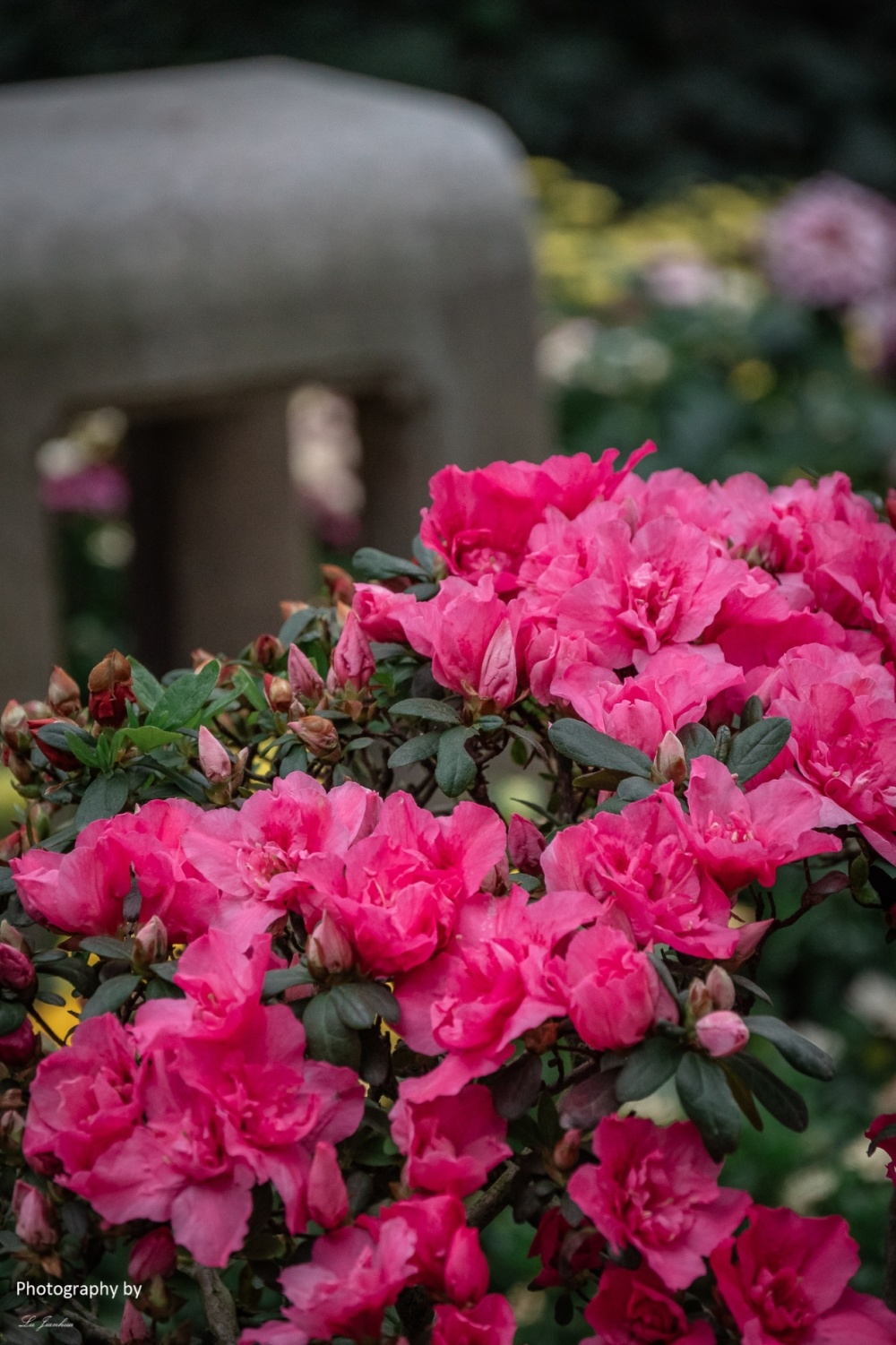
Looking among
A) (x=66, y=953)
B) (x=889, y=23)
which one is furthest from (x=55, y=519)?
(x=889, y=23)

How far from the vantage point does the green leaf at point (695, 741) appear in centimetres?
93

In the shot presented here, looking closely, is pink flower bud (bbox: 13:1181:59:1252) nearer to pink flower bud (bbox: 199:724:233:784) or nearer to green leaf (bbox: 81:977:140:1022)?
green leaf (bbox: 81:977:140:1022)

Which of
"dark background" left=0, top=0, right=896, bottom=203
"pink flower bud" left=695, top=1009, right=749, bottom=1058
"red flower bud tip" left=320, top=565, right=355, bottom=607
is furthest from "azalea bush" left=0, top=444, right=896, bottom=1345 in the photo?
"dark background" left=0, top=0, right=896, bottom=203

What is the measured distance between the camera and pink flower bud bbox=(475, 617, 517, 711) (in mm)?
963

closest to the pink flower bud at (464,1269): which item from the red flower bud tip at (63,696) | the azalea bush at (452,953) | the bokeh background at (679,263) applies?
the azalea bush at (452,953)

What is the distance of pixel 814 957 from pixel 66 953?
7.50ft

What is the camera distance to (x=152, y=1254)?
0.83 metres

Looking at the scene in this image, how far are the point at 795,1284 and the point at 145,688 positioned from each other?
1.82 feet

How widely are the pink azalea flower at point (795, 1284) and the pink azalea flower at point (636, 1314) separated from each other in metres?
0.03

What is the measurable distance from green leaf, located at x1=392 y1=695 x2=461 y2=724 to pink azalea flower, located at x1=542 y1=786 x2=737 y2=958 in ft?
0.44

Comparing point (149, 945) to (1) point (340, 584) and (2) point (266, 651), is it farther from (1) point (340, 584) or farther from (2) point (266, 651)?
(1) point (340, 584)

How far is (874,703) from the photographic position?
3.07 feet

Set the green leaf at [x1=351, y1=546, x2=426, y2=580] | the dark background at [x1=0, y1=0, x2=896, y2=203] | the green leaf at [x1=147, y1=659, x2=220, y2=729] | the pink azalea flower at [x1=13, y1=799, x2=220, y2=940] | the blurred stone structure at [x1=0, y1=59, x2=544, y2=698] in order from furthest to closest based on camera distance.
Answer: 1. the dark background at [x1=0, y1=0, x2=896, y2=203]
2. the blurred stone structure at [x1=0, y1=59, x2=544, y2=698]
3. the green leaf at [x1=351, y1=546, x2=426, y2=580]
4. the green leaf at [x1=147, y1=659, x2=220, y2=729]
5. the pink azalea flower at [x1=13, y1=799, x2=220, y2=940]

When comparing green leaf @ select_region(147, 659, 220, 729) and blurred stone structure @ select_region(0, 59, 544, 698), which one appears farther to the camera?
blurred stone structure @ select_region(0, 59, 544, 698)
